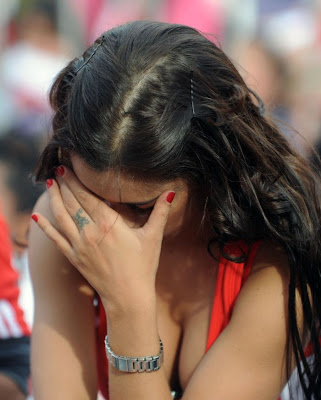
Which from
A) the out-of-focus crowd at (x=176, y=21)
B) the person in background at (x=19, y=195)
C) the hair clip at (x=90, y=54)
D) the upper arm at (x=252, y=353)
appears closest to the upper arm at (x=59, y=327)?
the upper arm at (x=252, y=353)

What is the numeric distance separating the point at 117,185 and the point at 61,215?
0.68 ft

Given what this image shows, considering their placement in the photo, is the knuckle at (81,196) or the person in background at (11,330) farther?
the person in background at (11,330)

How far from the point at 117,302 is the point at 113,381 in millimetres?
221

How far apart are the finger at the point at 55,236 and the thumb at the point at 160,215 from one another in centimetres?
23

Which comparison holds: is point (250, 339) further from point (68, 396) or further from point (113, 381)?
point (68, 396)

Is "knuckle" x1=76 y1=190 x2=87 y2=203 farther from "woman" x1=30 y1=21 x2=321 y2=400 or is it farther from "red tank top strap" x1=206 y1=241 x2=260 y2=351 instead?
"red tank top strap" x1=206 y1=241 x2=260 y2=351

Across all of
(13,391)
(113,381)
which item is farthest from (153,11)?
(113,381)

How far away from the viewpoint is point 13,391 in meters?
2.26

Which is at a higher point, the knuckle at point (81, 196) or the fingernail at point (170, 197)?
the fingernail at point (170, 197)

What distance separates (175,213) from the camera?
1731 mm

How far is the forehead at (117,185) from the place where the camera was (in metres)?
1.59

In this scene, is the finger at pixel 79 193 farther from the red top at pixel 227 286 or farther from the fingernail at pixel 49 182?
the red top at pixel 227 286

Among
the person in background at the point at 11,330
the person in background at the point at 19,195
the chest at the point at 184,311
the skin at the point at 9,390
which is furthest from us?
the person in background at the point at 19,195

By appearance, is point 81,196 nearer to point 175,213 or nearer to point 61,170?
point 61,170
